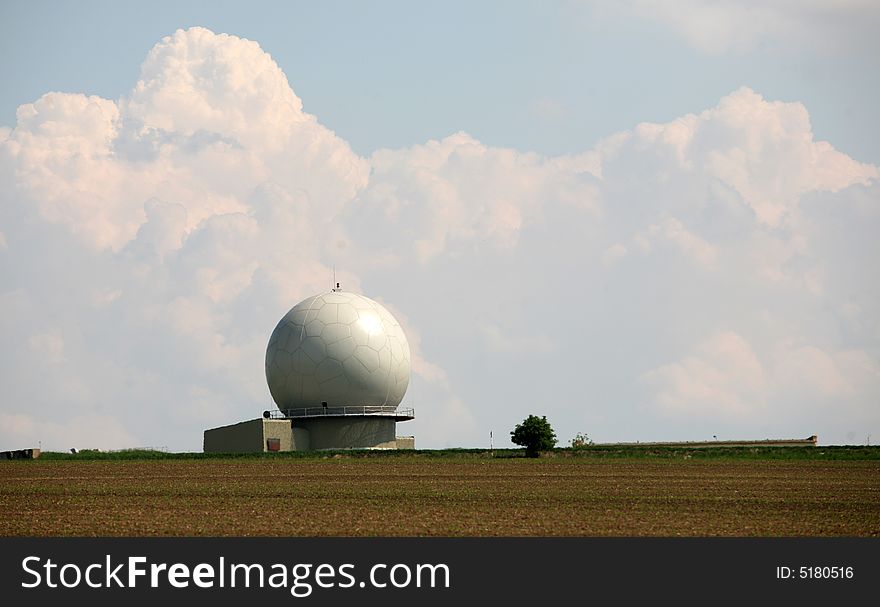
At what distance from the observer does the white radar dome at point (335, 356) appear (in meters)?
64.6

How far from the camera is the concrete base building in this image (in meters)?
64.8

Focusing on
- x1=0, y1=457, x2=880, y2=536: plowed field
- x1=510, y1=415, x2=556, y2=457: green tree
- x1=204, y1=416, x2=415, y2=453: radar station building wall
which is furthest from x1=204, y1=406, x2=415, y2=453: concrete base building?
x1=0, y1=457, x2=880, y2=536: plowed field

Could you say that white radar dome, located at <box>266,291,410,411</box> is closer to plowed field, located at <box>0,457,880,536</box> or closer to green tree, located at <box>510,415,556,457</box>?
green tree, located at <box>510,415,556,457</box>

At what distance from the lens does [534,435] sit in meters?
58.1

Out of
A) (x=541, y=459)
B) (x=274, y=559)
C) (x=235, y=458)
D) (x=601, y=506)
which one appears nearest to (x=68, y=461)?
(x=235, y=458)

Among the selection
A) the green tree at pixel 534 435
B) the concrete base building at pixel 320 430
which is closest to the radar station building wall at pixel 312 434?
the concrete base building at pixel 320 430

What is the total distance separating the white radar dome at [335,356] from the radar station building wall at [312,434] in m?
1.15

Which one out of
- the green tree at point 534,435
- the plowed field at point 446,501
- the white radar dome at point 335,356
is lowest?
the plowed field at point 446,501

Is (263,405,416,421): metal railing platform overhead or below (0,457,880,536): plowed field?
overhead

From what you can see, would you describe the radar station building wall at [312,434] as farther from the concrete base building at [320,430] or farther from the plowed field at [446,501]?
the plowed field at [446,501]

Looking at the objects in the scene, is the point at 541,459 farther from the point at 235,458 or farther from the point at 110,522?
the point at 110,522

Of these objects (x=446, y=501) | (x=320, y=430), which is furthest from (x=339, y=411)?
(x=446, y=501)

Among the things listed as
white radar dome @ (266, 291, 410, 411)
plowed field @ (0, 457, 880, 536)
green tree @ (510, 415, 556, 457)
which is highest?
white radar dome @ (266, 291, 410, 411)

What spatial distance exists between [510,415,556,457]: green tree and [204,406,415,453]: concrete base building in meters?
10.3
